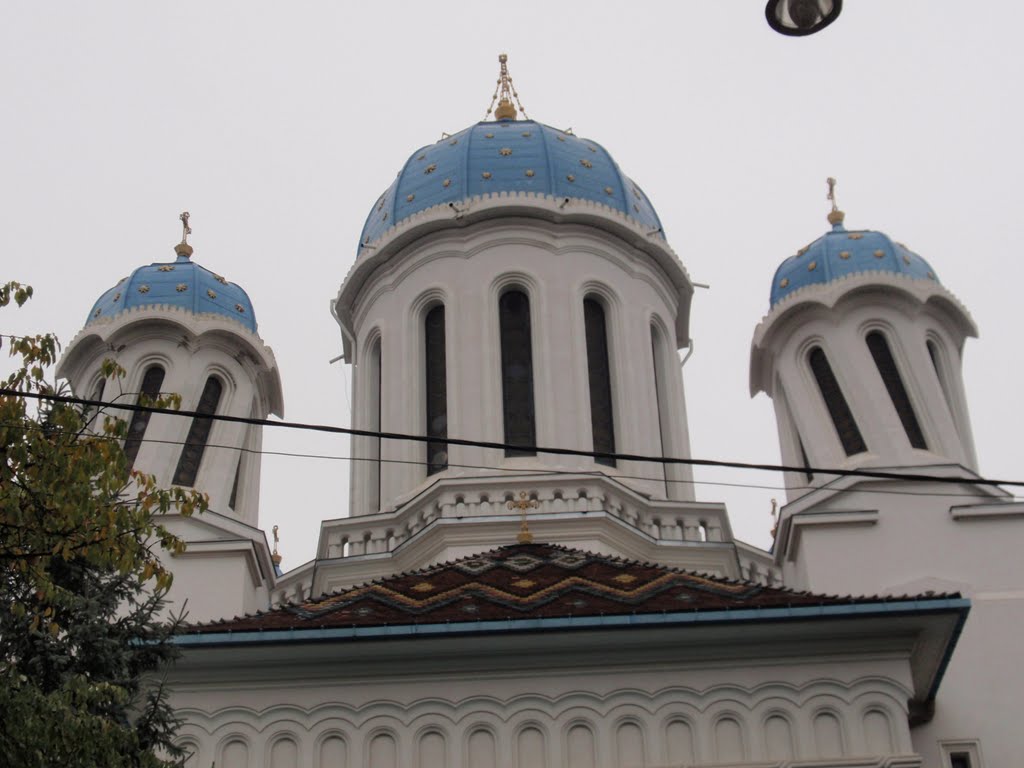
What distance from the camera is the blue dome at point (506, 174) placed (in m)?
28.4

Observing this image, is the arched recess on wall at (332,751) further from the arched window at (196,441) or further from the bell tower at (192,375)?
the arched window at (196,441)

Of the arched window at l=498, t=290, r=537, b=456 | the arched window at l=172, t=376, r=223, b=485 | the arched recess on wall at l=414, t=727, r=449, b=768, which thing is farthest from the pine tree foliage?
the arched window at l=172, t=376, r=223, b=485

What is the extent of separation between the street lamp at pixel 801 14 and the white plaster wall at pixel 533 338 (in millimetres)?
15086

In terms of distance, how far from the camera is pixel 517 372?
26250mm

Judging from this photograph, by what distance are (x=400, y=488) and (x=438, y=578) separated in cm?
654

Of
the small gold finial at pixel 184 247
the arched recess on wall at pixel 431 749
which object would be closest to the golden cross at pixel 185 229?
the small gold finial at pixel 184 247

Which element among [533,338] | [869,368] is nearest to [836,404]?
[869,368]

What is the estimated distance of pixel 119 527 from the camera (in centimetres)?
1145

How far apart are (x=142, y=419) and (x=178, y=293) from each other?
2472mm

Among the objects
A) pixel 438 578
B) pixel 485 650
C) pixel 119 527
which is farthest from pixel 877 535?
pixel 119 527

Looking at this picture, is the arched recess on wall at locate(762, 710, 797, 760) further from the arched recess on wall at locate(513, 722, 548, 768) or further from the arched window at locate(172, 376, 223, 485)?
the arched window at locate(172, 376, 223, 485)

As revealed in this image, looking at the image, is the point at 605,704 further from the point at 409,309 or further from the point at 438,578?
the point at 409,309

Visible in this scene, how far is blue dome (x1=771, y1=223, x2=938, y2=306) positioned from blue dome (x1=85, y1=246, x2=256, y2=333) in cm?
899

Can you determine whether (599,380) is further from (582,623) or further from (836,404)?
(582,623)
